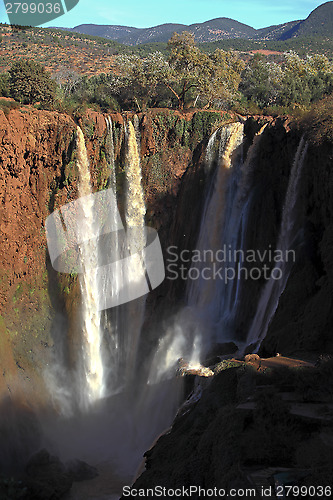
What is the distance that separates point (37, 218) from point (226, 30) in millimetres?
138437

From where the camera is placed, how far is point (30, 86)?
830 inches

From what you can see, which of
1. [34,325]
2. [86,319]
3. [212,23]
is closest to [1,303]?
[34,325]

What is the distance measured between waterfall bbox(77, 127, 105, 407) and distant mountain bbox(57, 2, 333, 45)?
87448 mm

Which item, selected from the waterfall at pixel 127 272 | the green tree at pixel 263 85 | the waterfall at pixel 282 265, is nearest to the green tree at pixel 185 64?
the green tree at pixel 263 85

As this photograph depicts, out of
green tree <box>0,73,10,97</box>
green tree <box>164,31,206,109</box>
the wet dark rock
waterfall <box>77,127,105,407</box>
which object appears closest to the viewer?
the wet dark rock

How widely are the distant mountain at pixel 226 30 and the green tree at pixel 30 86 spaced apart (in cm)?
8407

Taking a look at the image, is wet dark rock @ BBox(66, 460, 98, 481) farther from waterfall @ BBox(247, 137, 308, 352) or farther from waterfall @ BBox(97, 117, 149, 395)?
waterfall @ BBox(247, 137, 308, 352)

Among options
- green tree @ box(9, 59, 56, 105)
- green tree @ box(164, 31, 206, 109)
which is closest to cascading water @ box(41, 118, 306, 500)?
green tree @ box(9, 59, 56, 105)

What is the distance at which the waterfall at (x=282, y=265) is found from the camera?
13242 mm

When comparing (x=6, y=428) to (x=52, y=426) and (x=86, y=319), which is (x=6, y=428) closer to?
(x=52, y=426)

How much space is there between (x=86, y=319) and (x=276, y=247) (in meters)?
8.80

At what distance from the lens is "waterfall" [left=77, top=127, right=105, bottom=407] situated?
18578 millimetres

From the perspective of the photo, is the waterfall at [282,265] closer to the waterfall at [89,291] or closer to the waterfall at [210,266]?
the waterfall at [210,266]

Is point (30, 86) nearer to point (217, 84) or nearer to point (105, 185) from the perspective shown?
point (105, 185)
